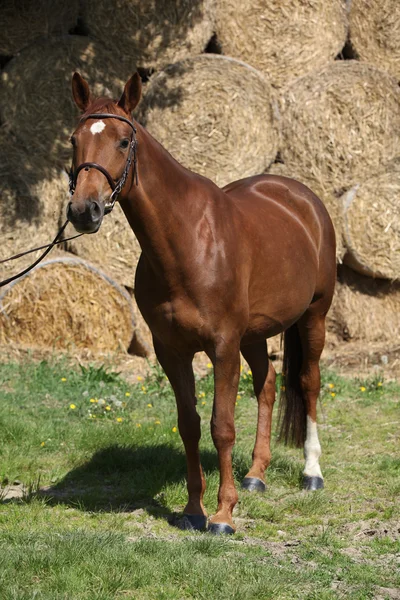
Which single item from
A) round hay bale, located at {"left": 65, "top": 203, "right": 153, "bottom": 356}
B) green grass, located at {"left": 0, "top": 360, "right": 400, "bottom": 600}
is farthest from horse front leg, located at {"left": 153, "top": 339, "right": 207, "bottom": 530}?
round hay bale, located at {"left": 65, "top": 203, "right": 153, "bottom": 356}

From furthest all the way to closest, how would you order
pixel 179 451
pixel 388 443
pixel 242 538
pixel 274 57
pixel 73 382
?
pixel 274 57, pixel 73 382, pixel 388 443, pixel 179 451, pixel 242 538

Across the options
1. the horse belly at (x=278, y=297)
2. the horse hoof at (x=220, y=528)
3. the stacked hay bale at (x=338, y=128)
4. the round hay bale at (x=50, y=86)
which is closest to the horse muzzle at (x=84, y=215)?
the horse belly at (x=278, y=297)

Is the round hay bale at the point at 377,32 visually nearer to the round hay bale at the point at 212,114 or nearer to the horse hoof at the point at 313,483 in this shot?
the round hay bale at the point at 212,114

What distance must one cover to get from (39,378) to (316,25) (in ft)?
14.4

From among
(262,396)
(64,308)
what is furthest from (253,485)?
(64,308)

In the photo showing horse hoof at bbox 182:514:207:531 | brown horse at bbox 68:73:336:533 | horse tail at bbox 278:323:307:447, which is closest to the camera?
brown horse at bbox 68:73:336:533

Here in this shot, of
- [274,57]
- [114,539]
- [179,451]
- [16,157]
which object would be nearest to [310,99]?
[274,57]

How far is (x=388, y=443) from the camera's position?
580 centimetres

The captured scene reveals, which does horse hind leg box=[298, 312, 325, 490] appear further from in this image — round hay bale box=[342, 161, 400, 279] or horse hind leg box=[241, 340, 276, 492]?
round hay bale box=[342, 161, 400, 279]

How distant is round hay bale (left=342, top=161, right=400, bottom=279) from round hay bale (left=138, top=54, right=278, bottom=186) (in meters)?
1.04

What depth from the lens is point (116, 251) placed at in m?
7.95

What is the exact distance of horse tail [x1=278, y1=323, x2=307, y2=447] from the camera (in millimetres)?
5402

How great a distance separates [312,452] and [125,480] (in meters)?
1.14

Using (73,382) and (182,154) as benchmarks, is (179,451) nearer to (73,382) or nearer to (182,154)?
(73,382)
